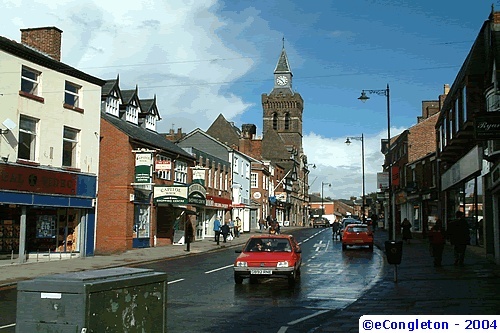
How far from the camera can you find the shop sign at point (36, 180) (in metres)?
22.9

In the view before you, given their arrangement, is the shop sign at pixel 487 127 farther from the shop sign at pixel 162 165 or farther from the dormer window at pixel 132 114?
the dormer window at pixel 132 114

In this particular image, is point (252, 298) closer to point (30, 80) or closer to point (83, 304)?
point (83, 304)

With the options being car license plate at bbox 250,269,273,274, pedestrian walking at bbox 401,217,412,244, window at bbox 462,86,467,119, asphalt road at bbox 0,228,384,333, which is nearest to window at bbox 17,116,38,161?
asphalt road at bbox 0,228,384,333

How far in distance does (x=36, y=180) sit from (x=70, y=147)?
3546mm

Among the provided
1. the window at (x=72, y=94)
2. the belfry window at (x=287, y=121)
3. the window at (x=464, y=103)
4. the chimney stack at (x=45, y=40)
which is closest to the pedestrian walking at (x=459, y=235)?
the window at (x=464, y=103)

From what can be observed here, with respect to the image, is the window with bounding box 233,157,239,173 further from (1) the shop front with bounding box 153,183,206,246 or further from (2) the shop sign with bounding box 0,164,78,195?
(2) the shop sign with bounding box 0,164,78,195

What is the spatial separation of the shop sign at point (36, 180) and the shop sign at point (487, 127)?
1746cm

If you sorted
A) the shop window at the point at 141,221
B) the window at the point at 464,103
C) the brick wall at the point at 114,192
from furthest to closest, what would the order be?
the shop window at the point at 141,221 < the brick wall at the point at 114,192 < the window at the point at 464,103

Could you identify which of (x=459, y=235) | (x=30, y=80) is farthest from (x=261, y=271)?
(x=30, y=80)

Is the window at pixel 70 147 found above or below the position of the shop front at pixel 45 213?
above

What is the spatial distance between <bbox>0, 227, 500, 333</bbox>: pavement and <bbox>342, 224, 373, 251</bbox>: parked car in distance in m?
4.15

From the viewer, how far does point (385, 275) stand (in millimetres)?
19328

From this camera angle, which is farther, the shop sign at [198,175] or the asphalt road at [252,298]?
the shop sign at [198,175]

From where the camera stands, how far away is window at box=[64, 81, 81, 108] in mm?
27486
